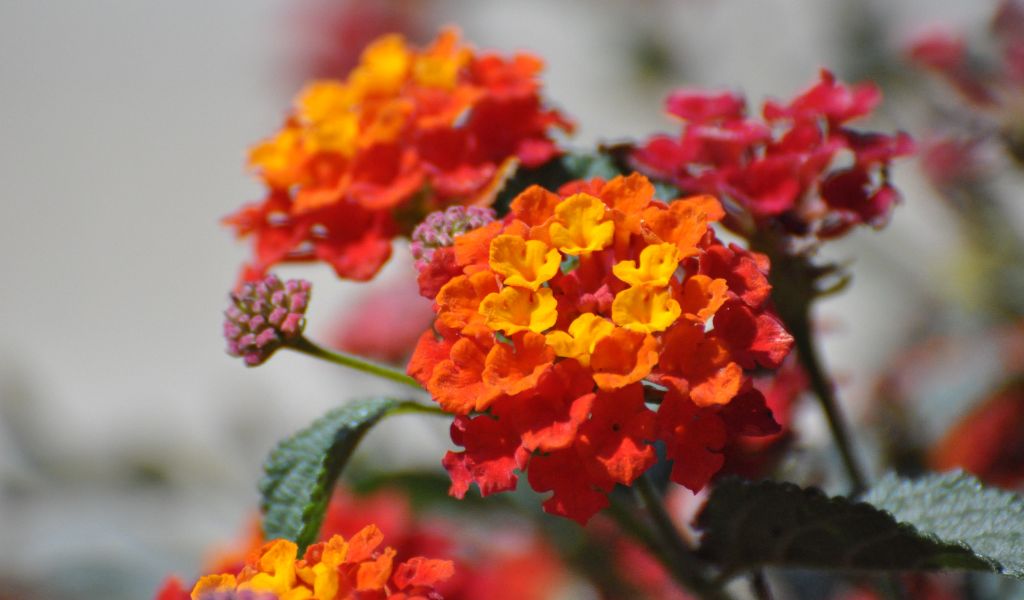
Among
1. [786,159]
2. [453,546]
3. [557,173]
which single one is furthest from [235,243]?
[786,159]

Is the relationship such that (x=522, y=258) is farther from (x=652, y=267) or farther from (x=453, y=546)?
(x=453, y=546)

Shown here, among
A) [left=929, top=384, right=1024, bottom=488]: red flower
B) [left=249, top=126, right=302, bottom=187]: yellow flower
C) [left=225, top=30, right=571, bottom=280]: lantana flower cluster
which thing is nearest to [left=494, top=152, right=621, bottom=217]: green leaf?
[left=225, top=30, right=571, bottom=280]: lantana flower cluster

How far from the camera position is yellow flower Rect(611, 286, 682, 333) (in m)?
0.45

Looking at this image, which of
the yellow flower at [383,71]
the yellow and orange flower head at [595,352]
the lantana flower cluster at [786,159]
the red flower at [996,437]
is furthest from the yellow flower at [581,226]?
the red flower at [996,437]

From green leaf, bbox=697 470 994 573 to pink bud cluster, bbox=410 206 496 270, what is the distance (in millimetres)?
167

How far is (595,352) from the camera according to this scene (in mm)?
→ 450

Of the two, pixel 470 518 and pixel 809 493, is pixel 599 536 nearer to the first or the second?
pixel 470 518

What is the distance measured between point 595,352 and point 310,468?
0.16 metres

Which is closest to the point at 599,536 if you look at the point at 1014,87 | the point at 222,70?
the point at 1014,87

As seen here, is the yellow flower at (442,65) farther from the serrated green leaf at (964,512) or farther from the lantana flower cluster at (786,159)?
the serrated green leaf at (964,512)

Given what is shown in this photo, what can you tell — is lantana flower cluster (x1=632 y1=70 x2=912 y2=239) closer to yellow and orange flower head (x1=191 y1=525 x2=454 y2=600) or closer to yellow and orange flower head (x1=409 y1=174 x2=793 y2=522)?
yellow and orange flower head (x1=409 y1=174 x2=793 y2=522)

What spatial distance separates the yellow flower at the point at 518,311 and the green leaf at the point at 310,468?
0.34 ft

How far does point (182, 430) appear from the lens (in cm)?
172

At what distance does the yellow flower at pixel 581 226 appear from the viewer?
0.47 metres
